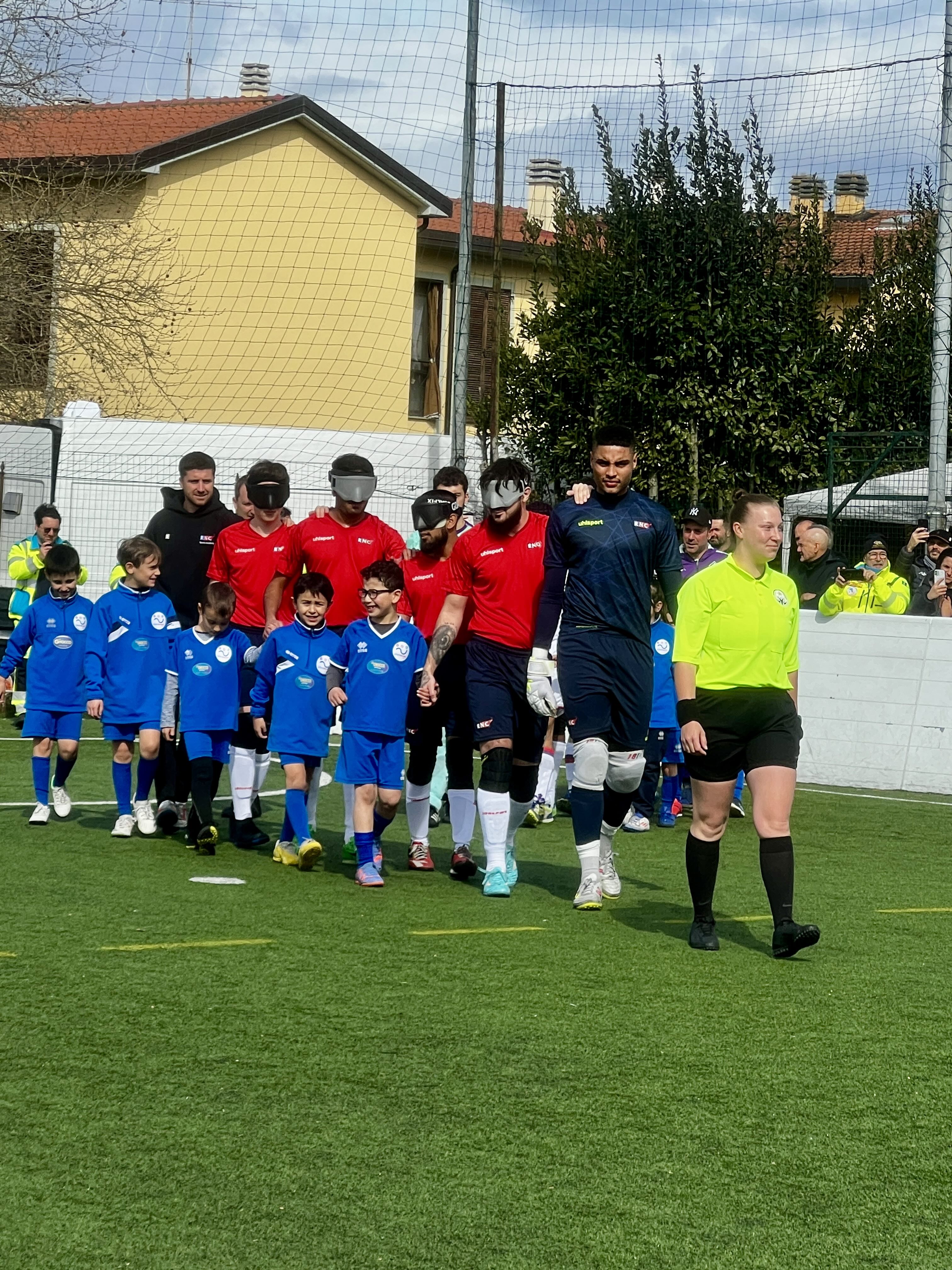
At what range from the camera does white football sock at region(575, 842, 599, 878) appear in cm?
762

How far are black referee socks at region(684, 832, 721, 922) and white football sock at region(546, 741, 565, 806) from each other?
445cm

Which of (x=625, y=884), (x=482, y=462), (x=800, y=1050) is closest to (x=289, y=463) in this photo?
Result: (x=482, y=462)

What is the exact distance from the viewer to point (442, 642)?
831 centimetres

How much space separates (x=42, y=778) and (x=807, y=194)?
65.0 feet

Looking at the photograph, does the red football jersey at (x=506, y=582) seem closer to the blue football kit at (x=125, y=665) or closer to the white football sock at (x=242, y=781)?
the white football sock at (x=242, y=781)

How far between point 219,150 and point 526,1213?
2384cm

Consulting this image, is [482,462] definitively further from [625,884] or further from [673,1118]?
[673,1118]

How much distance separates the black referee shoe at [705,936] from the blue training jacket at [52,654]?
4.39m

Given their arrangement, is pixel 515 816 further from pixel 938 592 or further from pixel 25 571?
pixel 25 571

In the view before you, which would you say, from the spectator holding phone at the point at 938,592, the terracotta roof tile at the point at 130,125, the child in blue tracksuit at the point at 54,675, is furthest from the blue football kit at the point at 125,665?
the terracotta roof tile at the point at 130,125

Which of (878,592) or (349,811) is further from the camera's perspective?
(878,592)

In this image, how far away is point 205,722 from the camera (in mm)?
9125

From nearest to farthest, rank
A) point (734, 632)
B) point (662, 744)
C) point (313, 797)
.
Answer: point (734, 632) → point (313, 797) → point (662, 744)

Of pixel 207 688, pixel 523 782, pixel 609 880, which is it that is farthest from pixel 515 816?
pixel 207 688
